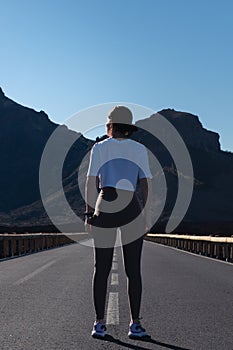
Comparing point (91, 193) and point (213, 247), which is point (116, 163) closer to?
point (91, 193)

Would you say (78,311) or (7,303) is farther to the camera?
(7,303)

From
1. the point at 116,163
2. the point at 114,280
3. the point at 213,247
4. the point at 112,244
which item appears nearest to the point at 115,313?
the point at 112,244

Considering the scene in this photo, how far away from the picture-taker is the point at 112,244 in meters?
5.12

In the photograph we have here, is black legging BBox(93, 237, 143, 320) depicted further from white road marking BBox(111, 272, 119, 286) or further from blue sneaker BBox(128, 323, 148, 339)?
white road marking BBox(111, 272, 119, 286)

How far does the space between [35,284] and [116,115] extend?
509cm

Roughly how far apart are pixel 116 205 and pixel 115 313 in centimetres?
175

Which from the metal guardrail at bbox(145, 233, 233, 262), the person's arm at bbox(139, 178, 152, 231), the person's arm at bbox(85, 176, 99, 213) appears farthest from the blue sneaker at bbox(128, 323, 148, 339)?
the metal guardrail at bbox(145, 233, 233, 262)

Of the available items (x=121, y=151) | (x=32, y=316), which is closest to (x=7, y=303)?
(x=32, y=316)

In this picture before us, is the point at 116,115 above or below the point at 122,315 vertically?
above

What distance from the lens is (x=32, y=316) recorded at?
5.98m

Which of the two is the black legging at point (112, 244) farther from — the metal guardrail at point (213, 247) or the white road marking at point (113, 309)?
the metal guardrail at point (213, 247)

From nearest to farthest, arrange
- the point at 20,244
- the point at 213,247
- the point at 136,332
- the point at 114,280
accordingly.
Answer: the point at 136,332, the point at 114,280, the point at 213,247, the point at 20,244

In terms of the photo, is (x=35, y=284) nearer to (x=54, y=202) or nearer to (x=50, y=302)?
(x=50, y=302)

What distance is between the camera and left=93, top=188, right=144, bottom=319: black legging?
16.6ft
